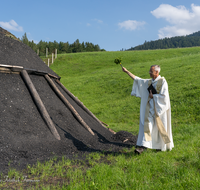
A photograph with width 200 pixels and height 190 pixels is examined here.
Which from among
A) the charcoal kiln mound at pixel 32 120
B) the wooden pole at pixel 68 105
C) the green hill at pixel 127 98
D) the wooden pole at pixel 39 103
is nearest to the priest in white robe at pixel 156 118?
the charcoal kiln mound at pixel 32 120

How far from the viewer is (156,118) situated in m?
5.14

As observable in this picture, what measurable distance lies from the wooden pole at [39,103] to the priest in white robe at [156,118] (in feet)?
7.91

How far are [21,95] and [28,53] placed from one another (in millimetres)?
2281

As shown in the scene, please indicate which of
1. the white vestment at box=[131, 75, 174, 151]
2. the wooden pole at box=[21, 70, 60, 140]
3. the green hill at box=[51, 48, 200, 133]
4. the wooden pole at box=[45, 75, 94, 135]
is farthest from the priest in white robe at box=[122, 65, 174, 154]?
the green hill at box=[51, 48, 200, 133]

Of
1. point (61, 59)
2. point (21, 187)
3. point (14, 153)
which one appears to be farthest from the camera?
point (61, 59)

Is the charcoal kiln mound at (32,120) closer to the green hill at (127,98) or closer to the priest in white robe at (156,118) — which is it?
the priest in white robe at (156,118)

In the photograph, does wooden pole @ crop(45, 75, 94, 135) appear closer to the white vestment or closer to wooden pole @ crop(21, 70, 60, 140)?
wooden pole @ crop(21, 70, 60, 140)

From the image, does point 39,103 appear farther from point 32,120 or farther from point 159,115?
point 159,115

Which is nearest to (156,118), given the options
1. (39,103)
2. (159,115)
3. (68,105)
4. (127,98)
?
(159,115)

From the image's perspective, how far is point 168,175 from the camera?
11.8 ft

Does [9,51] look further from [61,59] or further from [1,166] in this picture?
[61,59]

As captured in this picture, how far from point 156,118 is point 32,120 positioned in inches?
138

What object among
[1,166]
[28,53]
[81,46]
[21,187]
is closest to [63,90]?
[28,53]

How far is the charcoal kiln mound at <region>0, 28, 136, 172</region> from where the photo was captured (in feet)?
14.8
